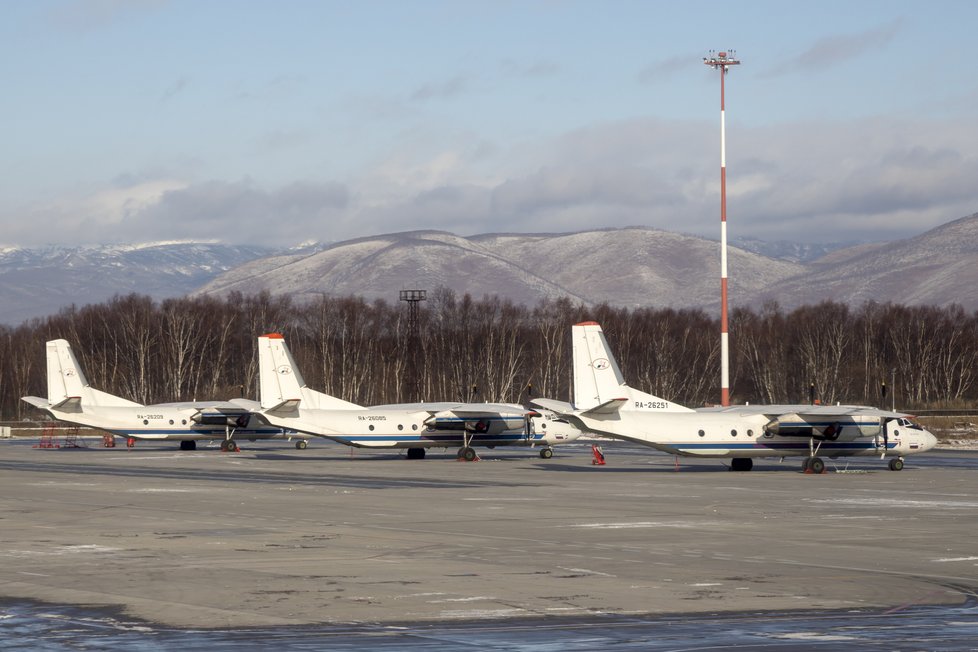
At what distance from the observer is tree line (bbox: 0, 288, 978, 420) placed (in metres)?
129

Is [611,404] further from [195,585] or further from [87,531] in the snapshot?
[195,585]

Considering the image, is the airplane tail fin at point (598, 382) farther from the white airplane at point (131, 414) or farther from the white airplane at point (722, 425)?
the white airplane at point (131, 414)

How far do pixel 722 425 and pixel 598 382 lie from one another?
5.15 m

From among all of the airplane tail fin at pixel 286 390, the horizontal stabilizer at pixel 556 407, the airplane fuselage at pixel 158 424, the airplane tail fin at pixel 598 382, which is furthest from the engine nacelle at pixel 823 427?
the airplane fuselage at pixel 158 424

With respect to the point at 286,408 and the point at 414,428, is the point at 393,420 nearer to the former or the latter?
the point at 414,428

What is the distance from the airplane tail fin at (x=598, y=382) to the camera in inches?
1965

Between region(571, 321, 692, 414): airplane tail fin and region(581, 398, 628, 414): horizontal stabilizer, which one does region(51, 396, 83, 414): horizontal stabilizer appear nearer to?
region(571, 321, 692, 414): airplane tail fin

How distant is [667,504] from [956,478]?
17162mm

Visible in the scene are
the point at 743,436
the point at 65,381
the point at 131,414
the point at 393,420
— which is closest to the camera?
the point at 743,436

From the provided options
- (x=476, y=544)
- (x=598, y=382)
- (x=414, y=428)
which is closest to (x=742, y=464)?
(x=598, y=382)

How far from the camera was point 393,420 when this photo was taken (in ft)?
198

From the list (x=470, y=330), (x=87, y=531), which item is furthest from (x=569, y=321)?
(x=87, y=531)

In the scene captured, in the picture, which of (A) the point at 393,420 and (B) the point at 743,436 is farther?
(A) the point at 393,420

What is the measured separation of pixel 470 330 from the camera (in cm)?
13838
